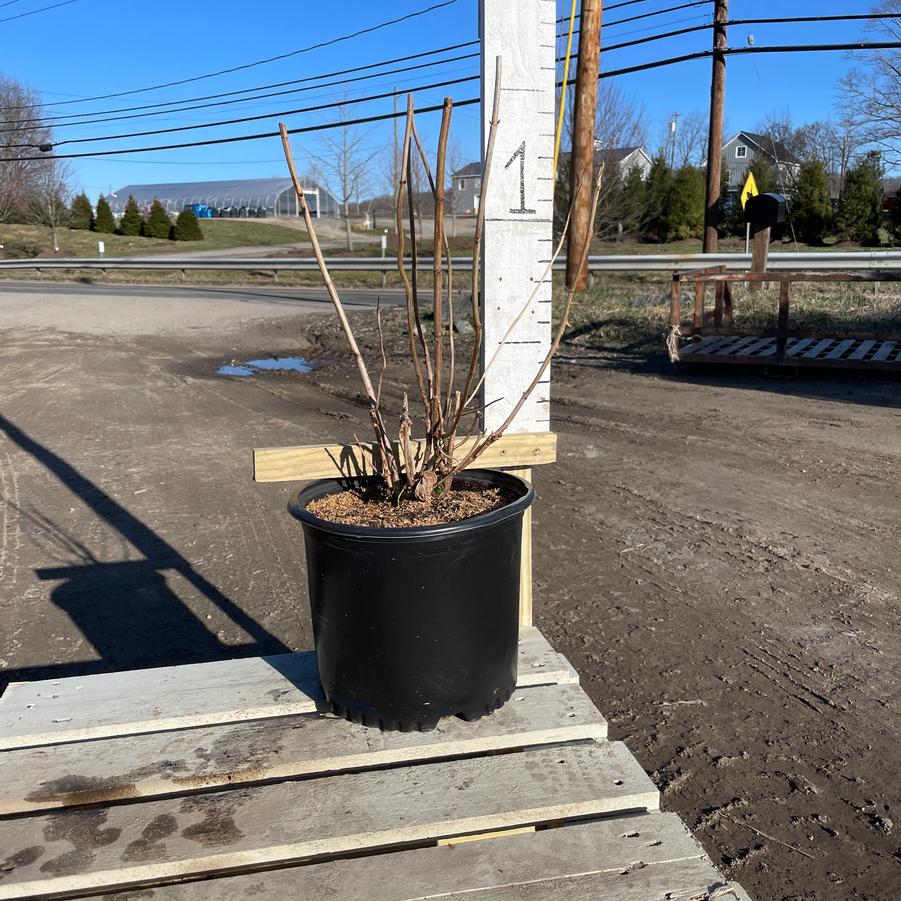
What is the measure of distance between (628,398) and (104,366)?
676 centimetres

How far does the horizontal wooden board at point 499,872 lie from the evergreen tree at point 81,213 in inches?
2333

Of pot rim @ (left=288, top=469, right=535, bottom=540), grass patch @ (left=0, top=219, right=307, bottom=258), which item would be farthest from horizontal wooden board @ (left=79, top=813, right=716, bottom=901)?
grass patch @ (left=0, top=219, right=307, bottom=258)

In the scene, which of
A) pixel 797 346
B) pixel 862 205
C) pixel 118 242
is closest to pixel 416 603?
pixel 797 346

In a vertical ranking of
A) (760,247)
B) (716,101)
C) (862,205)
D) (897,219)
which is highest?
(716,101)

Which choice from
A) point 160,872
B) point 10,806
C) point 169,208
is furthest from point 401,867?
point 169,208

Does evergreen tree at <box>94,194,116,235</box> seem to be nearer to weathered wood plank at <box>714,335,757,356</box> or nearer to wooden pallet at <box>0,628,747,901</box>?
weathered wood plank at <box>714,335,757,356</box>

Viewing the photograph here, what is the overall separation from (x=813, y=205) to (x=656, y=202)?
22.0 ft

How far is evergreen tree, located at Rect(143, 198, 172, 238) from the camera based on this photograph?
174 feet

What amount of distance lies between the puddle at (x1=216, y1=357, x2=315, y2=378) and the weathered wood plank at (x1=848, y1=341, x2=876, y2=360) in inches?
261

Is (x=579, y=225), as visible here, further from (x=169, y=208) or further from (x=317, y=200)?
(x=169, y=208)

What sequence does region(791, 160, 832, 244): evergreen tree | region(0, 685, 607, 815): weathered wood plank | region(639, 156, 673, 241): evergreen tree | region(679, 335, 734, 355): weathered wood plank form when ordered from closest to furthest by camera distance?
1. region(0, 685, 607, 815): weathered wood plank
2. region(679, 335, 734, 355): weathered wood plank
3. region(791, 160, 832, 244): evergreen tree
4. region(639, 156, 673, 241): evergreen tree

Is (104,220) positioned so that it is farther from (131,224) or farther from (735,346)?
(735,346)

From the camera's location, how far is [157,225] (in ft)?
174

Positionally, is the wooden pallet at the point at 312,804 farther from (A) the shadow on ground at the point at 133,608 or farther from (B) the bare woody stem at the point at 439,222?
(A) the shadow on ground at the point at 133,608
